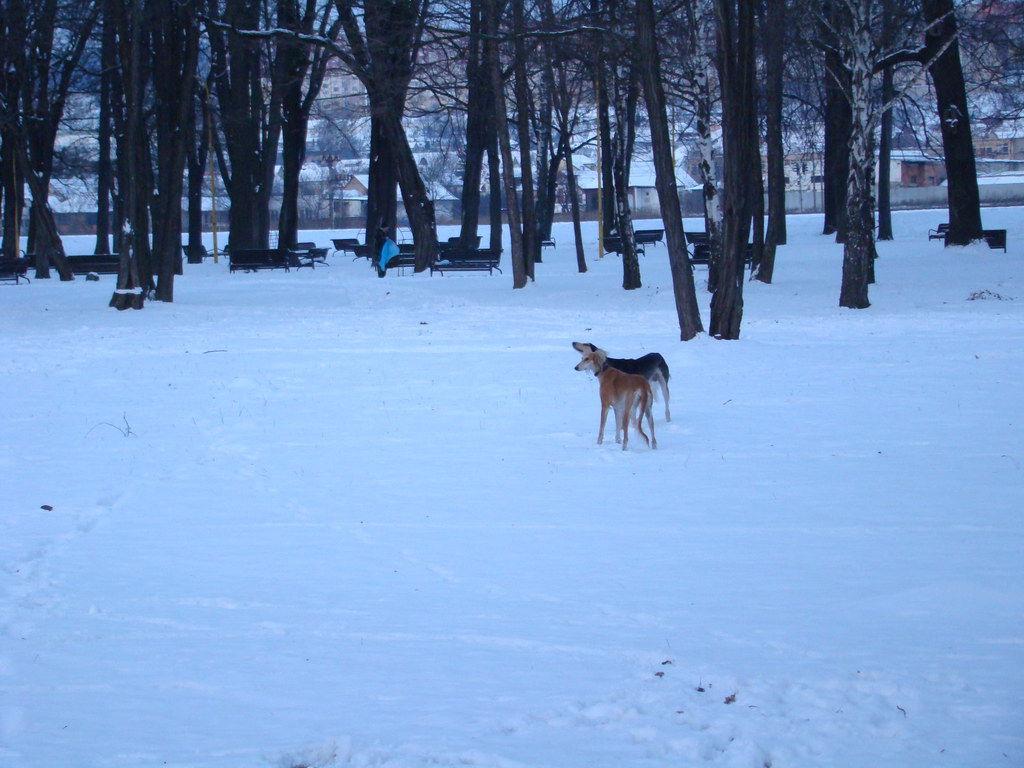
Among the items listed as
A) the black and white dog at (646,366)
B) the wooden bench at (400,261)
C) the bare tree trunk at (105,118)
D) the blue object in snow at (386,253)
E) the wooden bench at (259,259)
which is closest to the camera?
the black and white dog at (646,366)

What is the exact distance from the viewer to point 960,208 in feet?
106

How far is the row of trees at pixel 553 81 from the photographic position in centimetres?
1620

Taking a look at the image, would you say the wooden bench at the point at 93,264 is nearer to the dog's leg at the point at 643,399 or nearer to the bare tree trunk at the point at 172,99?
the bare tree trunk at the point at 172,99

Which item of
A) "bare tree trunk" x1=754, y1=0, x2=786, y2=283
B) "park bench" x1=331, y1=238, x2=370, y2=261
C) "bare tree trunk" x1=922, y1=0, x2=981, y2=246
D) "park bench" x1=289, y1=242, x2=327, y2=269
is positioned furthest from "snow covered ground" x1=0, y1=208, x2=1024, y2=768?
"park bench" x1=331, y1=238, x2=370, y2=261

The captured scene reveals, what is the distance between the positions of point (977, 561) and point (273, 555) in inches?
158

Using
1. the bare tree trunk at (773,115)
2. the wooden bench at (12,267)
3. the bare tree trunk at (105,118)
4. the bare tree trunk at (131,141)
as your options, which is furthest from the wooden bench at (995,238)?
the wooden bench at (12,267)

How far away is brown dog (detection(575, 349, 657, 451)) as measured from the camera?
9.09 m

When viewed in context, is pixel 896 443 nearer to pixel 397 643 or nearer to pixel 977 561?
pixel 977 561

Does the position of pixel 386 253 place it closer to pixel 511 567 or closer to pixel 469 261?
pixel 469 261

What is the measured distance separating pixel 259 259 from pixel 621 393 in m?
31.5

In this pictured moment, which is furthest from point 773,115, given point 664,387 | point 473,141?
point 664,387

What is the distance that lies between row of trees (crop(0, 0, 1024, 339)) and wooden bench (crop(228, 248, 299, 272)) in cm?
447

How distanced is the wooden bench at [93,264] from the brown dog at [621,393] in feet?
97.9

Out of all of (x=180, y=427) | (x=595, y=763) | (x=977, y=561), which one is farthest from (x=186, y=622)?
(x=180, y=427)
